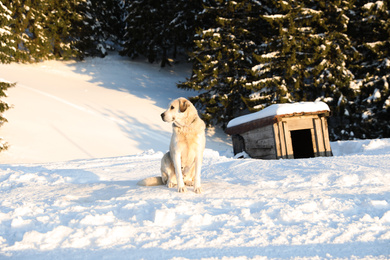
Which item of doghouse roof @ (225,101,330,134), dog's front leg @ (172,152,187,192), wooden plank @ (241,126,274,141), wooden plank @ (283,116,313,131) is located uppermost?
dog's front leg @ (172,152,187,192)

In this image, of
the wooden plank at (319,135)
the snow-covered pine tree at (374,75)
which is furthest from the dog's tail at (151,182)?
the snow-covered pine tree at (374,75)

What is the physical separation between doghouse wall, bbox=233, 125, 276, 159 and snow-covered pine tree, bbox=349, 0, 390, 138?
8944 millimetres

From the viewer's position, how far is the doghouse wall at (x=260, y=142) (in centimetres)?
895

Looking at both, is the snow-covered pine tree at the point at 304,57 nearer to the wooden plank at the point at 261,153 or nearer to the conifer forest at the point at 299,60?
the conifer forest at the point at 299,60

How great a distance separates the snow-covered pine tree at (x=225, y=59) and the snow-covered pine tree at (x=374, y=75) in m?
6.05

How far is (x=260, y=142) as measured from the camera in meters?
9.41

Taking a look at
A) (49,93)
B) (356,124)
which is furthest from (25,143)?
(356,124)

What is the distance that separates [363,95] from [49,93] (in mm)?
18315

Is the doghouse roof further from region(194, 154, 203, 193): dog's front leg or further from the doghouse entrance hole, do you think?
region(194, 154, 203, 193): dog's front leg

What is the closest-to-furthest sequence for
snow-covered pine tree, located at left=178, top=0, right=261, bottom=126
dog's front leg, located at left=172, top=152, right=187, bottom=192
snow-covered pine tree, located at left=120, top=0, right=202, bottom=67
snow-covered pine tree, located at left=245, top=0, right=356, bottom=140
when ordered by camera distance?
dog's front leg, located at left=172, top=152, right=187, bottom=192 < snow-covered pine tree, located at left=245, top=0, right=356, bottom=140 < snow-covered pine tree, located at left=178, top=0, right=261, bottom=126 < snow-covered pine tree, located at left=120, top=0, right=202, bottom=67

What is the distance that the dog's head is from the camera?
3857 millimetres

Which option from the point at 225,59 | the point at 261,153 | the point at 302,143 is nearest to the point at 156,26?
the point at 225,59

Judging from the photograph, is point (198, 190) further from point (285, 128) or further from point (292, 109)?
point (292, 109)

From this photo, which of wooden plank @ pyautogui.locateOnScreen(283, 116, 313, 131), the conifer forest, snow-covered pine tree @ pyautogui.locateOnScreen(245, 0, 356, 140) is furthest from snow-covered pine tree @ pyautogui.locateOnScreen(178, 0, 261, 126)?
wooden plank @ pyautogui.locateOnScreen(283, 116, 313, 131)
